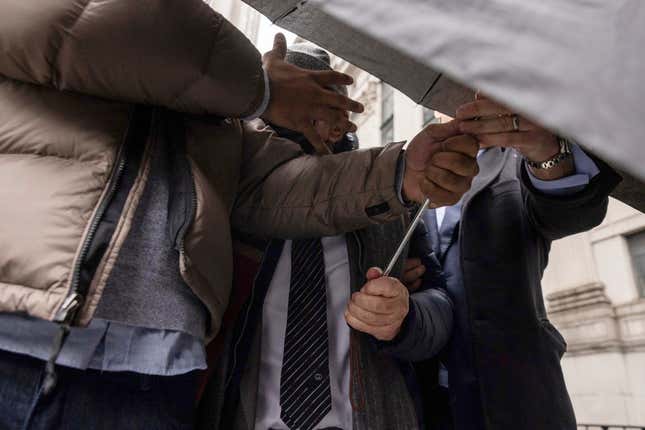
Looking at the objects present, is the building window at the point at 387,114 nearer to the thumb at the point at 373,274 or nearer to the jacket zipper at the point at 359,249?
the jacket zipper at the point at 359,249

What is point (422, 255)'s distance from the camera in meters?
1.76

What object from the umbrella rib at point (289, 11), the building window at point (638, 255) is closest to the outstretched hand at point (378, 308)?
the umbrella rib at point (289, 11)

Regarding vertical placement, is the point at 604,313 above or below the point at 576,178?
below

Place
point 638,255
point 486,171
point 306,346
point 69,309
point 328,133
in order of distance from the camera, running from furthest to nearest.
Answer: point 638,255, point 486,171, point 328,133, point 306,346, point 69,309

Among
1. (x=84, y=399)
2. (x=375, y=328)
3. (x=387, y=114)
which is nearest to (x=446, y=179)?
(x=375, y=328)

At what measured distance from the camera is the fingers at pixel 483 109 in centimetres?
107

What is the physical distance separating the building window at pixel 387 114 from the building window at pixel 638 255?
5727 mm

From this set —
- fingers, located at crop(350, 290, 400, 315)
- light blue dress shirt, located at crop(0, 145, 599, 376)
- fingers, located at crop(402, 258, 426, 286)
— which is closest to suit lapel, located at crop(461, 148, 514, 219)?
fingers, located at crop(402, 258, 426, 286)

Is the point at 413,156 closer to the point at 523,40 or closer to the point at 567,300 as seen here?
the point at 523,40

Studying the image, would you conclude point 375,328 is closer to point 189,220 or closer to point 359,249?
point 359,249

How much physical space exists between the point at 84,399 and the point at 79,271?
0.84 ft

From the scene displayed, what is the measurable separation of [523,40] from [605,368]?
7.45 m

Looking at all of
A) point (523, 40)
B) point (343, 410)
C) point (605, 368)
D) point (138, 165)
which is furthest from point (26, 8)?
point (605, 368)

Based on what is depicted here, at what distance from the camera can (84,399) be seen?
0.87 metres
